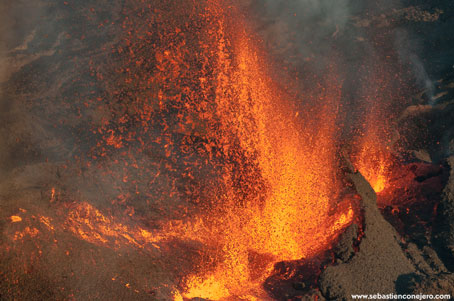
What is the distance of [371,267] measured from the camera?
2312 millimetres

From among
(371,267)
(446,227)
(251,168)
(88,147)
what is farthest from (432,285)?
(88,147)

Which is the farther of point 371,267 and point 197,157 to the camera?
point 197,157

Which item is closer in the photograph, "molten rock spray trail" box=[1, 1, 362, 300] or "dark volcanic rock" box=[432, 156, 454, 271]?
"dark volcanic rock" box=[432, 156, 454, 271]

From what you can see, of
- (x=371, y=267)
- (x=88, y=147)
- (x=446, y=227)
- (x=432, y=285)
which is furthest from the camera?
(x=88, y=147)

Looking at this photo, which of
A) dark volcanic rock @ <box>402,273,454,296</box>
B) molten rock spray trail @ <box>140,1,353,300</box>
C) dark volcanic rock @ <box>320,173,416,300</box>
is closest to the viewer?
dark volcanic rock @ <box>402,273,454,296</box>

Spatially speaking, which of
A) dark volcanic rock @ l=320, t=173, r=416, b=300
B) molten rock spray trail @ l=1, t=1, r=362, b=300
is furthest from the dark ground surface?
molten rock spray trail @ l=1, t=1, r=362, b=300

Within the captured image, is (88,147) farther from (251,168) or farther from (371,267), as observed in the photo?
(371,267)

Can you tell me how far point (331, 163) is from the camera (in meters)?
3.17

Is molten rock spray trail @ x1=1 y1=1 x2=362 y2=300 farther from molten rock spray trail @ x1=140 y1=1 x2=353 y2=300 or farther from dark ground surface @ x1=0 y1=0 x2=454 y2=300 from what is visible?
dark ground surface @ x1=0 y1=0 x2=454 y2=300

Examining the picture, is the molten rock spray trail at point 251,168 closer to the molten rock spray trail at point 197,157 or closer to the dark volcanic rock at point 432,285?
the molten rock spray trail at point 197,157

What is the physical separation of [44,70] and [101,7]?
876mm

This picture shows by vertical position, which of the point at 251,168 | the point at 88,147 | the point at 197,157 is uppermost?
the point at 88,147

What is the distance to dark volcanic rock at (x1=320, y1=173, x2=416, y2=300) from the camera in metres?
2.21

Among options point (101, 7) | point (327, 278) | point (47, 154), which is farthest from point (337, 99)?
point (47, 154)
